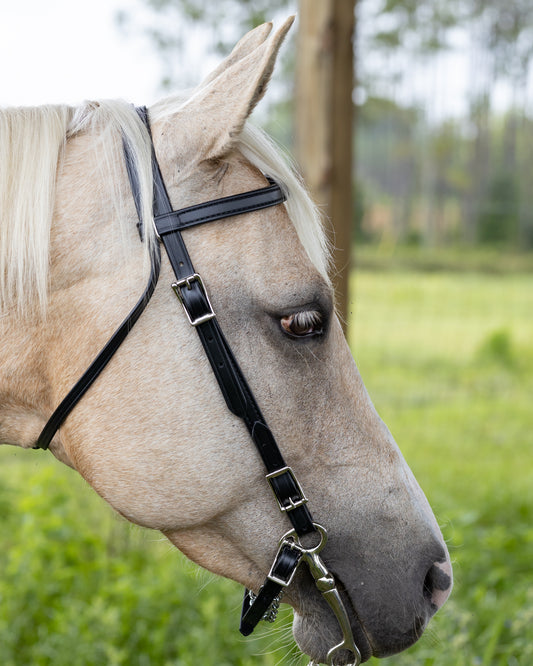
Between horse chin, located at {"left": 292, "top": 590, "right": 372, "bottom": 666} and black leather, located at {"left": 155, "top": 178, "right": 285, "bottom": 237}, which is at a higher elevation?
black leather, located at {"left": 155, "top": 178, "right": 285, "bottom": 237}

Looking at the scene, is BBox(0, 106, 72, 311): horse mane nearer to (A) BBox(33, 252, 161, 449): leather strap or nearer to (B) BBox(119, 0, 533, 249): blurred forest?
(A) BBox(33, 252, 161, 449): leather strap

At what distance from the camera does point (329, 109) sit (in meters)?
2.78

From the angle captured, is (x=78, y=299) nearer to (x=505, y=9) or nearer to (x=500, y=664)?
(x=500, y=664)

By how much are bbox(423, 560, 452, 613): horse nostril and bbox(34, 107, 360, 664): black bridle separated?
22cm

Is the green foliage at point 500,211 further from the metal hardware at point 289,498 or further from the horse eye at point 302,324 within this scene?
the metal hardware at point 289,498

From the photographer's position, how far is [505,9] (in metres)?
5.18

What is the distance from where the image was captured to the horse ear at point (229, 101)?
130 centimetres

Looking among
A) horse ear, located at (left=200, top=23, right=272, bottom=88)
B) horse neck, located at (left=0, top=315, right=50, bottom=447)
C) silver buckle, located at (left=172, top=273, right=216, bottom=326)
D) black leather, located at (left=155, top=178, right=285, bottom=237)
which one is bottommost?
horse neck, located at (left=0, top=315, right=50, bottom=447)

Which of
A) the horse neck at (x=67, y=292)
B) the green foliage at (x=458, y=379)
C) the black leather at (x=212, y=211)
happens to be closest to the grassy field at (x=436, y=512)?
the green foliage at (x=458, y=379)

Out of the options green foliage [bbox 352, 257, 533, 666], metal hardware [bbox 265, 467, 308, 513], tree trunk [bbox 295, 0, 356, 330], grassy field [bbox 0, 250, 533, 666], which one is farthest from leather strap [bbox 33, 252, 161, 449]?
green foliage [bbox 352, 257, 533, 666]

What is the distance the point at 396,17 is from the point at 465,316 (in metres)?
2.71

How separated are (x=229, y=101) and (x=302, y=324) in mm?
513

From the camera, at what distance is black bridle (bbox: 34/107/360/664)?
4.47 ft

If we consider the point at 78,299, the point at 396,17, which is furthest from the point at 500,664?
the point at 396,17
